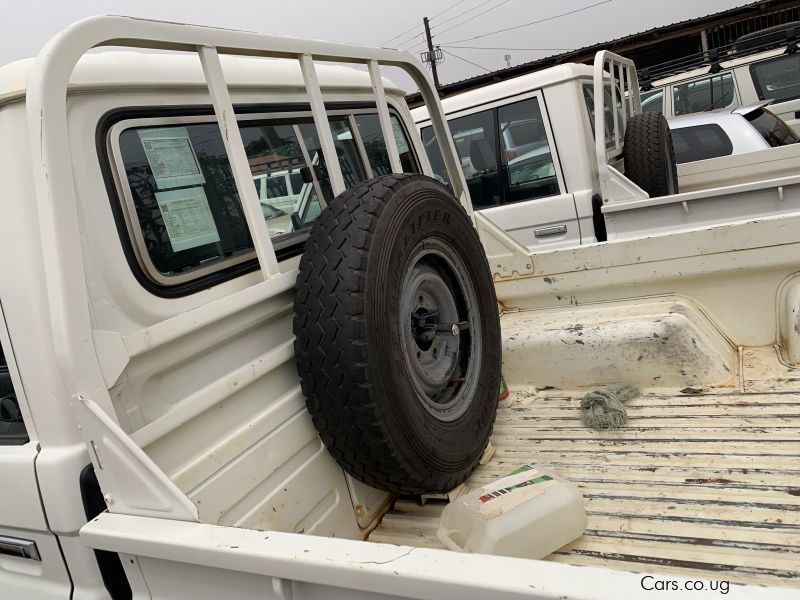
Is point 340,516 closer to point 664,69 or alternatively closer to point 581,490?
point 581,490

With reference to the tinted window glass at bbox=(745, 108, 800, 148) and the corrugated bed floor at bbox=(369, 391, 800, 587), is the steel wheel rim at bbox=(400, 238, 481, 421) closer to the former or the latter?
the corrugated bed floor at bbox=(369, 391, 800, 587)

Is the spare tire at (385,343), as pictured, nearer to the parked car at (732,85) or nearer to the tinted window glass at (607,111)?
the tinted window glass at (607,111)

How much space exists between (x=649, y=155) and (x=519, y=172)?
108 centimetres

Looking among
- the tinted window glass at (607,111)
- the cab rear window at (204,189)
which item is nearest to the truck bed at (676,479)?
the cab rear window at (204,189)

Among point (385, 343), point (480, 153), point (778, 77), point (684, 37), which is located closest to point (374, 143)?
point (385, 343)

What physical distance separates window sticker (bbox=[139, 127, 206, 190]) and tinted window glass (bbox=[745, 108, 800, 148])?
20.5 feet

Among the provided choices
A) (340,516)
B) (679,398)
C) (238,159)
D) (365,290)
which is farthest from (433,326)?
(679,398)

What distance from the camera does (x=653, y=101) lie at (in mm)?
9477

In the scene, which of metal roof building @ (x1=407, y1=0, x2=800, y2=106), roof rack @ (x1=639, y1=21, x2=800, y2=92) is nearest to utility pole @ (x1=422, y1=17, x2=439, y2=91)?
metal roof building @ (x1=407, y1=0, x2=800, y2=106)

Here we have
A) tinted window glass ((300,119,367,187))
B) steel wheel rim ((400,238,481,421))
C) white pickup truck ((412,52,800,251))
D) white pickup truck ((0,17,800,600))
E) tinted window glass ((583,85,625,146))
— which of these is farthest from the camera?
tinted window glass ((583,85,625,146))

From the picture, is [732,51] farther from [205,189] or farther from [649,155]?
[205,189]

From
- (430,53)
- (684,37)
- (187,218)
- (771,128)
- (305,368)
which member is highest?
(430,53)

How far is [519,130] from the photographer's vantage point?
5.46 meters

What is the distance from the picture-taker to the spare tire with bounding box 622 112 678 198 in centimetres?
519
